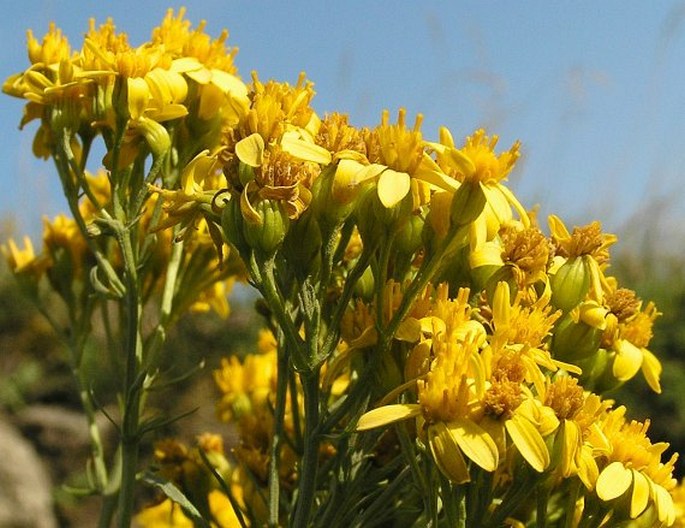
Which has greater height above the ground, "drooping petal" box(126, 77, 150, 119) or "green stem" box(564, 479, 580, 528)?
"drooping petal" box(126, 77, 150, 119)

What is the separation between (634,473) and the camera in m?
1.29

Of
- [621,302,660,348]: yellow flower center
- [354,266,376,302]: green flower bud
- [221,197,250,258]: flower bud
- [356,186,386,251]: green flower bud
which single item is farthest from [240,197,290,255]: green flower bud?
[621,302,660,348]: yellow flower center

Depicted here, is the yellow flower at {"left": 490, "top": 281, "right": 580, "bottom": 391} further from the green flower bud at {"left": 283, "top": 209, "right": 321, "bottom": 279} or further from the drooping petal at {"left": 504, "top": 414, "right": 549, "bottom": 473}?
the green flower bud at {"left": 283, "top": 209, "right": 321, "bottom": 279}

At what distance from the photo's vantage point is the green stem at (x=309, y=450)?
4.16 ft

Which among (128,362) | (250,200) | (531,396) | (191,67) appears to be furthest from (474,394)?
(191,67)

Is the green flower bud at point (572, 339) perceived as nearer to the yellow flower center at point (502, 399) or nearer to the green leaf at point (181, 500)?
the yellow flower center at point (502, 399)

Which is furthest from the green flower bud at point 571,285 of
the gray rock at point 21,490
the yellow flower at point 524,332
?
the gray rock at point 21,490

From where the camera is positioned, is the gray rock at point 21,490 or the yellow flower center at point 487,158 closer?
the yellow flower center at point 487,158

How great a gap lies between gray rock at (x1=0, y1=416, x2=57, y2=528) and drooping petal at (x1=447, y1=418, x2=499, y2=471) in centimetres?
597

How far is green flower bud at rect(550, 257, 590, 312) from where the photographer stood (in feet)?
4.60

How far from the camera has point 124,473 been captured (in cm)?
169

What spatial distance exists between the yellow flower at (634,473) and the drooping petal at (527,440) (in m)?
0.16

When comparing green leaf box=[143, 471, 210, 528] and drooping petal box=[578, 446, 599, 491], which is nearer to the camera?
drooping petal box=[578, 446, 599, 491]

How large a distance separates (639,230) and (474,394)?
27.6ft
